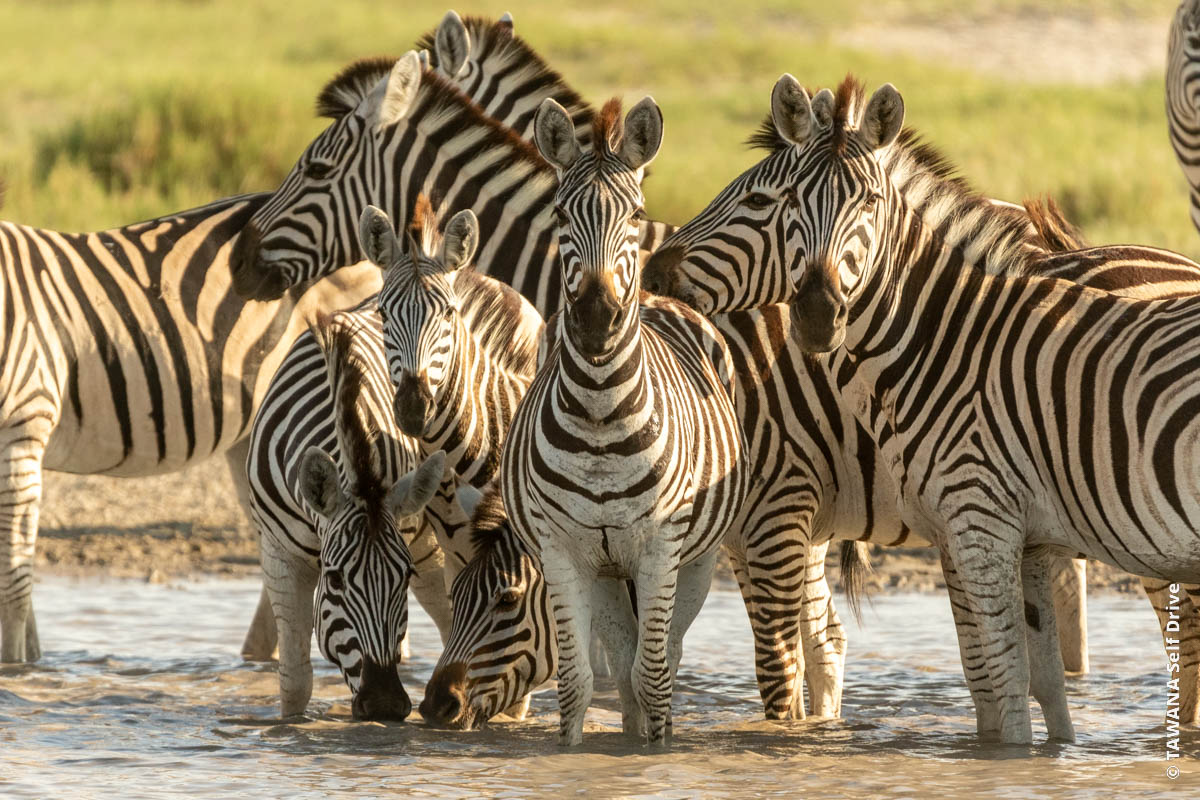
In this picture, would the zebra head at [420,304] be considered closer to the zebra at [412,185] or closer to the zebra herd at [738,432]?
the zebra herd at [738,432]

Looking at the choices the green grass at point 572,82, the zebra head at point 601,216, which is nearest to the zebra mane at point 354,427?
the zebra head at point 601,216

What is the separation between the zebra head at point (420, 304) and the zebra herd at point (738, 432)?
0.01 metres

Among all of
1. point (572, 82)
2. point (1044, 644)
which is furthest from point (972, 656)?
point (572, 82)

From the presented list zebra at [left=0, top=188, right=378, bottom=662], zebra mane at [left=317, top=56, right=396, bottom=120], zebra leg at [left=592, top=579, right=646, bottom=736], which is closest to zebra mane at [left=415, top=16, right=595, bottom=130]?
zebra mane at [left=317, top=56, right=396, bottom=120]

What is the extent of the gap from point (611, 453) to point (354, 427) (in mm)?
1309

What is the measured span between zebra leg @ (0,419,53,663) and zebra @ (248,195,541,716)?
174cm

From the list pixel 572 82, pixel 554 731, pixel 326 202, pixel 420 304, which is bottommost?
pixel 554 731

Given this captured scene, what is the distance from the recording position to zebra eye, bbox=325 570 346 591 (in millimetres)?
6129

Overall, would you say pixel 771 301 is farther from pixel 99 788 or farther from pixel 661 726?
pixel 99 788

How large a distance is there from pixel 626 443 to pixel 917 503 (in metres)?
1.31

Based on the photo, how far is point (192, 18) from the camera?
31281mm

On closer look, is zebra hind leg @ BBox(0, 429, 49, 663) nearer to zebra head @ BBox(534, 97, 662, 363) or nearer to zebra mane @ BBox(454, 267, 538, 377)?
zebra mane @ BBox(454, 267, 538, 377)

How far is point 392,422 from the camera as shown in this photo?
6.68 meters

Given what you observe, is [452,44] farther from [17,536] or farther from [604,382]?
[604,382]
